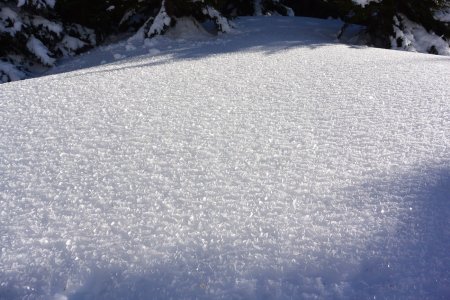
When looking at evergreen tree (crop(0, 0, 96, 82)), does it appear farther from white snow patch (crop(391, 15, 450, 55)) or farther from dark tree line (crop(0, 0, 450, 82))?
white snow patch (crop(391, 15, 450, 55))

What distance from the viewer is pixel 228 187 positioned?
2.44 meters

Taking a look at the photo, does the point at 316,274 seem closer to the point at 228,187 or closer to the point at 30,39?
the point at 228,187

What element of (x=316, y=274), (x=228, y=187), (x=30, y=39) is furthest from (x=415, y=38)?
(x=30, y=39)

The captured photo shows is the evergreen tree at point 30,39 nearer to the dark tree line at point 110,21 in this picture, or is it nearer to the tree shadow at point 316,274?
the dark tree line at point 110,21

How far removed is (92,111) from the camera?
352cm

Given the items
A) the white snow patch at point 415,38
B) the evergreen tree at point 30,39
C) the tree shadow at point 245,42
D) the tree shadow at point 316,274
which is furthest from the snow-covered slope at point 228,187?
the evergreen tree at point 30,39

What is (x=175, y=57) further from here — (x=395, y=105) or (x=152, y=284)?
(x=152, y=284)

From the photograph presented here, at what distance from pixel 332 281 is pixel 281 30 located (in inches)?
249

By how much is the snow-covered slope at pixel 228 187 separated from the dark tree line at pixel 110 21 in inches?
104

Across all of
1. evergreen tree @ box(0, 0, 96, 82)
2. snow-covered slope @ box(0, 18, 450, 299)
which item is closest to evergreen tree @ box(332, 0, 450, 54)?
snow-covered slope @ box(0, 18, 450, 299)

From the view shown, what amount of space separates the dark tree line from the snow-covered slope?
2648 mm

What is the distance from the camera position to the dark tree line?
657cm

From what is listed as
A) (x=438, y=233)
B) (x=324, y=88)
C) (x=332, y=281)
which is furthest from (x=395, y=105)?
(x=332, y=281)

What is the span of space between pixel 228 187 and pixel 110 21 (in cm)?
672
